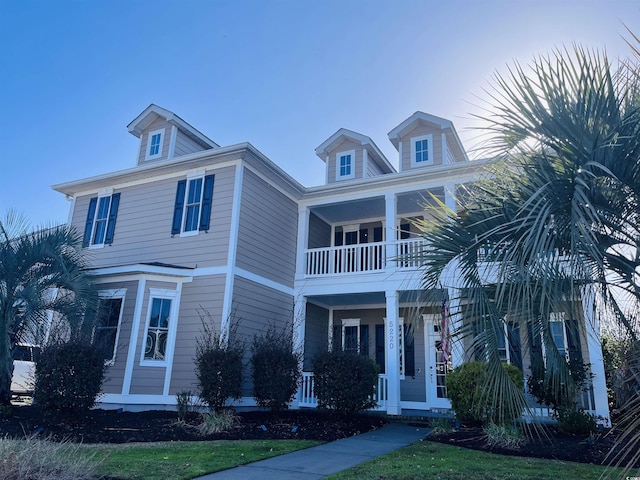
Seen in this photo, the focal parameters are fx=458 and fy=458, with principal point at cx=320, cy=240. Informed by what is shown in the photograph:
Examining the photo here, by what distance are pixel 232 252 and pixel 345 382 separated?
4.20 m

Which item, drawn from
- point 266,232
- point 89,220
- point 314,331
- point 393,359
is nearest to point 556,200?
point 393,359

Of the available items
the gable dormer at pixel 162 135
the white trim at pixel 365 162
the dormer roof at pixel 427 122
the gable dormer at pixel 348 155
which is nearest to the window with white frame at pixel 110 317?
the gable dormer at pixel 162 135

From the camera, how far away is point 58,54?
34.7ft

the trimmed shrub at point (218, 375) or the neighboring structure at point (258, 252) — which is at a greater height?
the neighboring structure at point (258, 252)

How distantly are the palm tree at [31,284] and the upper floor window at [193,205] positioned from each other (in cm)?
276

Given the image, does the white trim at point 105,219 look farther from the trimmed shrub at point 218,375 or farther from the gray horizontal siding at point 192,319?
the trimmed shrub at point 218,375

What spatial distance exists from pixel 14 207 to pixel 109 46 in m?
4.25

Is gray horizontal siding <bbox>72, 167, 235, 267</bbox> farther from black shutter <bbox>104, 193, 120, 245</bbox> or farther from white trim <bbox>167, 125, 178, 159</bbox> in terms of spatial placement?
white trim <bbox>167, 125, 178, 159</bbox>

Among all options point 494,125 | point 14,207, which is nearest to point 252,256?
point 14,207

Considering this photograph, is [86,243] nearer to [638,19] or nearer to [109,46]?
[109,46]

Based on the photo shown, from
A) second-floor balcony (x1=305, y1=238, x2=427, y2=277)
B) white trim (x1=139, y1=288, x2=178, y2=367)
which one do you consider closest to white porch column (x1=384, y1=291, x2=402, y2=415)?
second-floor balcony (x1=305, y1=238, x2=427, y2=277)

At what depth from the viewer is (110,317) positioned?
11766 mm

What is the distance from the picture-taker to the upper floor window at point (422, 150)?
14367mm

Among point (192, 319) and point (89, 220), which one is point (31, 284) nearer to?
point (192, 319)
